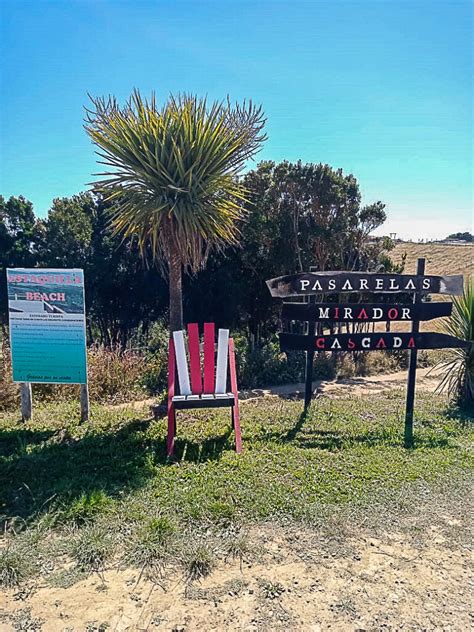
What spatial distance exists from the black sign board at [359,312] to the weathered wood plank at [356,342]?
0.77 ft

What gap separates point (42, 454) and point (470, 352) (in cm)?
616

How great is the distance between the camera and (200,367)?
18.6ft

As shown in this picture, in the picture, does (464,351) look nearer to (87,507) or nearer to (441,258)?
(87,507)

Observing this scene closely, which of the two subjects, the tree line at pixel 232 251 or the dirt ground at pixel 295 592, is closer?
the dirt ground at pixel 295 592

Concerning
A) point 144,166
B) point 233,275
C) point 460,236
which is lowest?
point 233,275

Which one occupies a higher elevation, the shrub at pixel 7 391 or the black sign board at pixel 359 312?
the black sign board at pixel 359 312

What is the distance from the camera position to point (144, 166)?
19.1 feet

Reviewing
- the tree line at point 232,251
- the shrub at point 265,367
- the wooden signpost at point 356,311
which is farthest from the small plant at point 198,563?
the tree line at point 232,251

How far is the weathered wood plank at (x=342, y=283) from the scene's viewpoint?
20.9 ft

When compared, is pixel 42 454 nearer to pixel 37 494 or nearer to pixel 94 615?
pixel 37 494

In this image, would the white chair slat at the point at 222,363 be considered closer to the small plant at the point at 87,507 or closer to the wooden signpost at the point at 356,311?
the wooden signpost at the point at 356,311

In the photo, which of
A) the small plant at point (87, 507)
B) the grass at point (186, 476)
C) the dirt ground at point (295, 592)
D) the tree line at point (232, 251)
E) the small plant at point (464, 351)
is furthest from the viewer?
the tree line at point (232, 251)

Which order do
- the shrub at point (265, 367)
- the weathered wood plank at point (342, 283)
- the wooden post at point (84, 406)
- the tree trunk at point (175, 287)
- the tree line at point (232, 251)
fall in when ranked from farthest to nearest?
the tree line at point (232, 251)
the shrub at point (265, 367)
the tree trunk at point (175, 287)
the weathered wood plank at point (342, 283)
the wooden post at point (84, 406)

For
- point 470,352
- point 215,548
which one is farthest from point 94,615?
point 470,352
